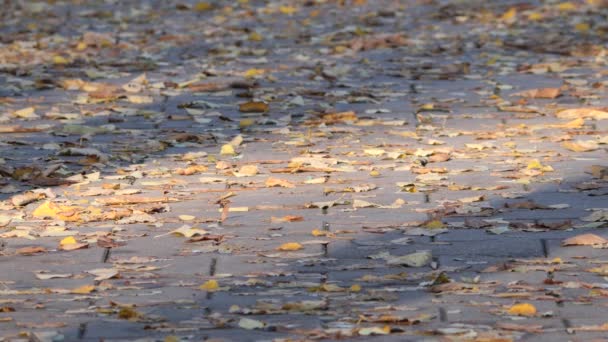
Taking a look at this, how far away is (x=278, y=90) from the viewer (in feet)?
27.2

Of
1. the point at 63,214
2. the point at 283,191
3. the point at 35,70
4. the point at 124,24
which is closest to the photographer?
the point at 63,214

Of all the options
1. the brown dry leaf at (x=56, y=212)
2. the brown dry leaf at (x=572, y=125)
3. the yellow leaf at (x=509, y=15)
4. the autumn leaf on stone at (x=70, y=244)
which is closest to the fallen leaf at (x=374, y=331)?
the autumn leaf on stone at (x=70, y=244)

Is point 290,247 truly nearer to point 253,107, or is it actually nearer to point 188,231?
point 188,231

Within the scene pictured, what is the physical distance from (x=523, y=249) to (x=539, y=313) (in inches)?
29.5

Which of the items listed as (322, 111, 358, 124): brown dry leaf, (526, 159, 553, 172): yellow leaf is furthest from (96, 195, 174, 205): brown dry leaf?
(322, 111, 358, 124): brown dry leaf

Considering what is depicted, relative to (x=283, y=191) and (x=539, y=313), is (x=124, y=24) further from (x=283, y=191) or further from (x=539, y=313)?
(x=539, y=313)

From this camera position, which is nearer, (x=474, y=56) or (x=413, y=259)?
(x=413, y=259)

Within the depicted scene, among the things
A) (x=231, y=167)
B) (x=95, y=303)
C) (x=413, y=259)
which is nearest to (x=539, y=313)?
(x=413, y=259)

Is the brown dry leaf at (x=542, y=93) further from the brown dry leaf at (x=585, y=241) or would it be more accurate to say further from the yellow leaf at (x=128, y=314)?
the yellow leaf at (x=128, y=314)

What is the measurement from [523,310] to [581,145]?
8.43 feet

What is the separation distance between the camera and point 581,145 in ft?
21.8

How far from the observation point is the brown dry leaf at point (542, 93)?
7887 millimetres

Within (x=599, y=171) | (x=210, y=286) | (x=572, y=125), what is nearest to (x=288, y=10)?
(x=572, y=125)

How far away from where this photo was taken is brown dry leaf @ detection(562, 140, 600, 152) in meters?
6.60
